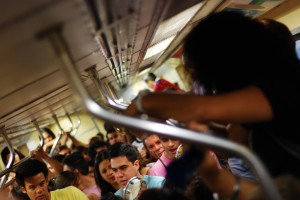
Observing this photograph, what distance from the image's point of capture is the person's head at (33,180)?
3.13 m

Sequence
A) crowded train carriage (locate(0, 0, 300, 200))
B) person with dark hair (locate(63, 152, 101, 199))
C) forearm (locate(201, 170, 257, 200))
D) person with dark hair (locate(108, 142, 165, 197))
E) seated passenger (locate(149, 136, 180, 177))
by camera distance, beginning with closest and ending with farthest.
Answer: crowded train carriage (locate(0, 0, 300, 200))
forearm (locate(201, 170, 257, 200))
seated passenger (locate(149, 136, 180, 177))
person with dark hair (locate(108, 142, 165, 197))
person with dark hair (locate(63, 152, 101, 199))

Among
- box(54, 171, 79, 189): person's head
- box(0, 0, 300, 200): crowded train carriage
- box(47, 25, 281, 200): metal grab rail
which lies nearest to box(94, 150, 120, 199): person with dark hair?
box(54, 171, 79, 189): person's head

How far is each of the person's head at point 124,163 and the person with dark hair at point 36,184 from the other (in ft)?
1.99

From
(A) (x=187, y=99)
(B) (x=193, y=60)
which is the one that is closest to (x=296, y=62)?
(B) (x=193, y=60)

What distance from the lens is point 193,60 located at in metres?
1.15

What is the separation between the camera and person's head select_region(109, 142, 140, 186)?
3.01 meters

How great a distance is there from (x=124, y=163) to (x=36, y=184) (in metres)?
1.00

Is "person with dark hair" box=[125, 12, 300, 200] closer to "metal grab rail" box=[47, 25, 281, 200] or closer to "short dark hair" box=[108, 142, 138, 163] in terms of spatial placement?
"metal grab rail" box=[47, 25, 281, 200]

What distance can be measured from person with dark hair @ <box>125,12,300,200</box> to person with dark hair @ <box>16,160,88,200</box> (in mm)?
2471

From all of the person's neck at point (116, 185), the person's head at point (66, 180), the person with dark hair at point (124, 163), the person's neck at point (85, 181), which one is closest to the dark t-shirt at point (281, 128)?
the person with dark hair at point (124, 163)

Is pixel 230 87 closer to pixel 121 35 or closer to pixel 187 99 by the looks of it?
pixel 187 99

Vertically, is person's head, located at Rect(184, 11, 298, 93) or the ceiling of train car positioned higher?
the ceiling of train car

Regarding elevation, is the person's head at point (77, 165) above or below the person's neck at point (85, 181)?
above

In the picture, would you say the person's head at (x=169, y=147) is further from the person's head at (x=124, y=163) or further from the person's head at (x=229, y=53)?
the person's head at (x=229, y=53)
